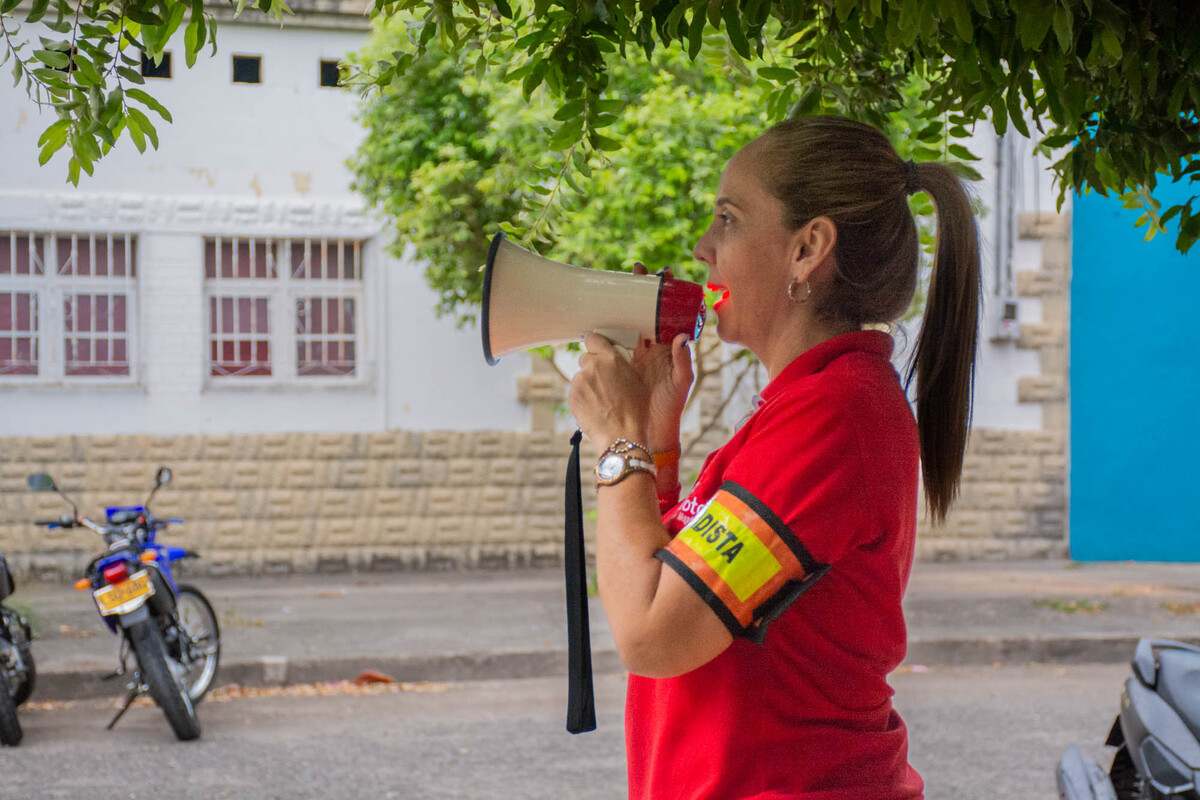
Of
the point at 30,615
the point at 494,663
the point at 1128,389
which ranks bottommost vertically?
the point at 30,615

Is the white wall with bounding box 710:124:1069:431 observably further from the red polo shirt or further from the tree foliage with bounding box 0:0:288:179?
the red polo shirt

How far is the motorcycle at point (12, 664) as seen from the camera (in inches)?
274

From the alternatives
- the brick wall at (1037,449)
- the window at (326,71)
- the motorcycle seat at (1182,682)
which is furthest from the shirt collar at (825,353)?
the brick wall at (1037,449)

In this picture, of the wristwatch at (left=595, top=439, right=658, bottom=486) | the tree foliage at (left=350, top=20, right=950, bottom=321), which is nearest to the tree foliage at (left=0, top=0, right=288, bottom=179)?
the wristwatch at (left=595, top=439, right=658, bottom=486)

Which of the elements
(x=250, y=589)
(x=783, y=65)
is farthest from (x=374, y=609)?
(x=783, y=65)

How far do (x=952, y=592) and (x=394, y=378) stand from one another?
524cm

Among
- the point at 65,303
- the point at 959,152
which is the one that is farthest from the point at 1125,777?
the point at 65,303

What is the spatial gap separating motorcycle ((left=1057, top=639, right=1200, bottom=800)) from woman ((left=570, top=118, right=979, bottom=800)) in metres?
2.37

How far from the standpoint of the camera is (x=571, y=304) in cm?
203

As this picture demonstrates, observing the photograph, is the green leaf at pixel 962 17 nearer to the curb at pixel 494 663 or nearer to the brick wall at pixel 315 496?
the curb at pixel 494 663

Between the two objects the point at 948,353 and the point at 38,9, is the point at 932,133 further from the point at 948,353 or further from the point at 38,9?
the point at 38,9

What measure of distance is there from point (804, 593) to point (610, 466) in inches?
11.3

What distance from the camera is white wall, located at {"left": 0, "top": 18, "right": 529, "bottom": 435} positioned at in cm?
1269

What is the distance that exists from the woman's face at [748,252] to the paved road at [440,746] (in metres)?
4.44
